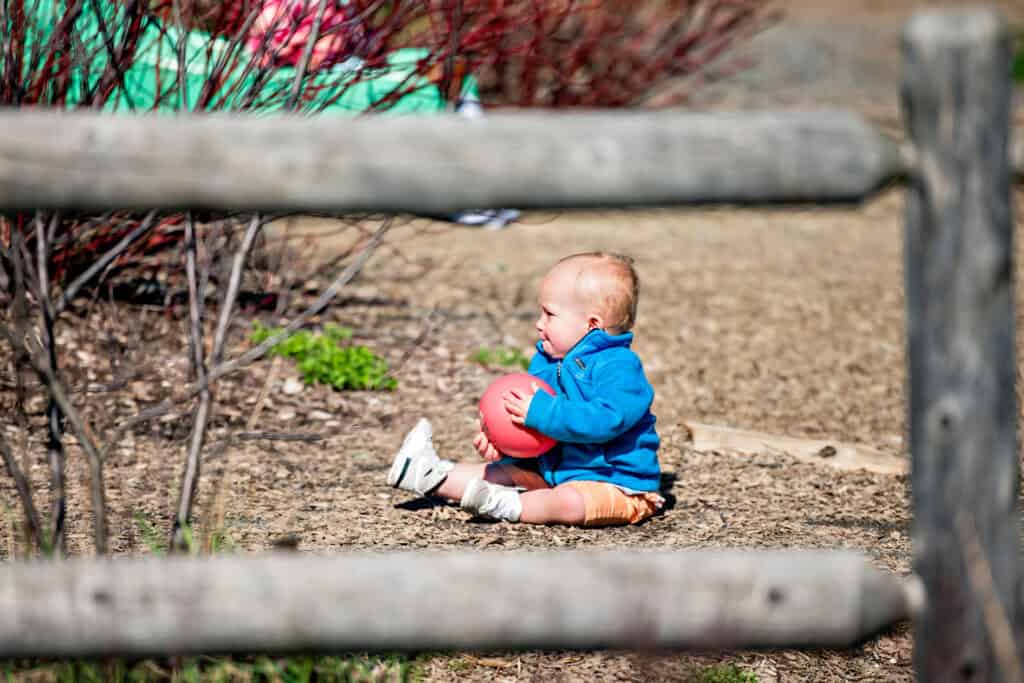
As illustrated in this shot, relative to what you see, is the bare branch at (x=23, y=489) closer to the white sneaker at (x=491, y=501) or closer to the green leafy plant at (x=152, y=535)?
the green leafy plant at (x=152, y=535)

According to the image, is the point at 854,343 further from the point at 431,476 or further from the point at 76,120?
the point at 76,120

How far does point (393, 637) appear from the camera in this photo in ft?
6.61

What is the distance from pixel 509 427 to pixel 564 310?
0.35 metres

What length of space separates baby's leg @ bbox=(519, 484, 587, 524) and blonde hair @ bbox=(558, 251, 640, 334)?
457mm

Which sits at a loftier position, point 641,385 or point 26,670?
point 641,385

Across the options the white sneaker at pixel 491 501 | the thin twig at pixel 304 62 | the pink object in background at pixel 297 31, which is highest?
the pink object in background at pixel 297 31

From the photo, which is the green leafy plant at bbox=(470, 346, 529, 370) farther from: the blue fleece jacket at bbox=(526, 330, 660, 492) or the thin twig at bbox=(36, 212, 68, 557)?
the thin twig at bbox=(36, 212, 68, 557)

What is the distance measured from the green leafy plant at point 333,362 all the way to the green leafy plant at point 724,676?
239 centimetres

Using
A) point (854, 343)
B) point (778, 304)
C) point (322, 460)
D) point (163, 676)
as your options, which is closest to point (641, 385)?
point (322, 460)

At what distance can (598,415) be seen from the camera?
3500mm

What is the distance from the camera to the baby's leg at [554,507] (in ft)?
11.9

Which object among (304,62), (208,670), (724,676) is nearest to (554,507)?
(724,676)

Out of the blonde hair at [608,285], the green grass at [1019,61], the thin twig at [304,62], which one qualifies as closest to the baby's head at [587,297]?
the blonde hair at [608,285]

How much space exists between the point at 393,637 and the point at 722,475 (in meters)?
2.32
